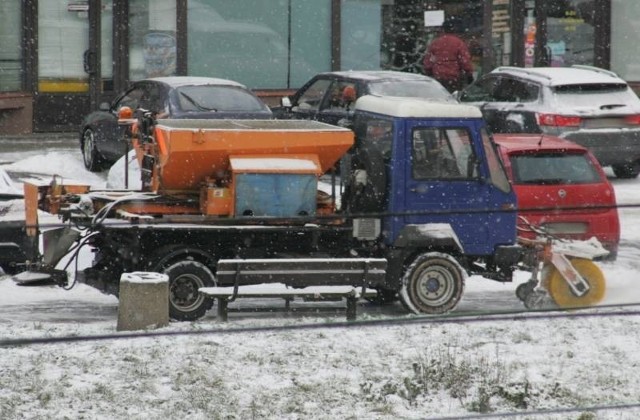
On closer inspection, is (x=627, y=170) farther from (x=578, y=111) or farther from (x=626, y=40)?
(x=626, y=40)

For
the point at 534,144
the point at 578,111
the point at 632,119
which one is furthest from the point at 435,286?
the point at 632,119

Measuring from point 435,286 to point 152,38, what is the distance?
44.9 ft

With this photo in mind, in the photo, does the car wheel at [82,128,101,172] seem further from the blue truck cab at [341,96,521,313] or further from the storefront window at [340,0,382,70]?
the blue truck cab at [341,96,521,313]

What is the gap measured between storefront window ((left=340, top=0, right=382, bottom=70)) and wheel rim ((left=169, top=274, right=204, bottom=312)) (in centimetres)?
1451

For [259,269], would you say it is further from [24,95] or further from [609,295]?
[24,95]

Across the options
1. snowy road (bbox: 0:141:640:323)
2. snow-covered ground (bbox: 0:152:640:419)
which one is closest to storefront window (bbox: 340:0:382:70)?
snowy road (bbox: 0:141:640:323)

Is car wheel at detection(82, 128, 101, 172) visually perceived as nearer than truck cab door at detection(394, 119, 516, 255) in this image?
No

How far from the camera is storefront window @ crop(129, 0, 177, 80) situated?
1019 inches

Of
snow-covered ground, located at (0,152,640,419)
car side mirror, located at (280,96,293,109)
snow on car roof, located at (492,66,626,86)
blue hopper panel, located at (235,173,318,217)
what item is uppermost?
snow on car roof, located at (492,66,626,86)

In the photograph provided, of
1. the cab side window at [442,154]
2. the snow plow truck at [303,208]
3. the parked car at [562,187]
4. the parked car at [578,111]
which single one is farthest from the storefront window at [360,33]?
the cab side window at [442,154]

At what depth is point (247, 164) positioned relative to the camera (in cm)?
1262

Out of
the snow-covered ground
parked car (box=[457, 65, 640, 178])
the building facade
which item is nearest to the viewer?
the snow-covered ground

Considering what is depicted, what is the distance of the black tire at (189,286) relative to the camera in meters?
12.7

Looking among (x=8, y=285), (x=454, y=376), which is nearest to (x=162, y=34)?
(x=8, y=285)
